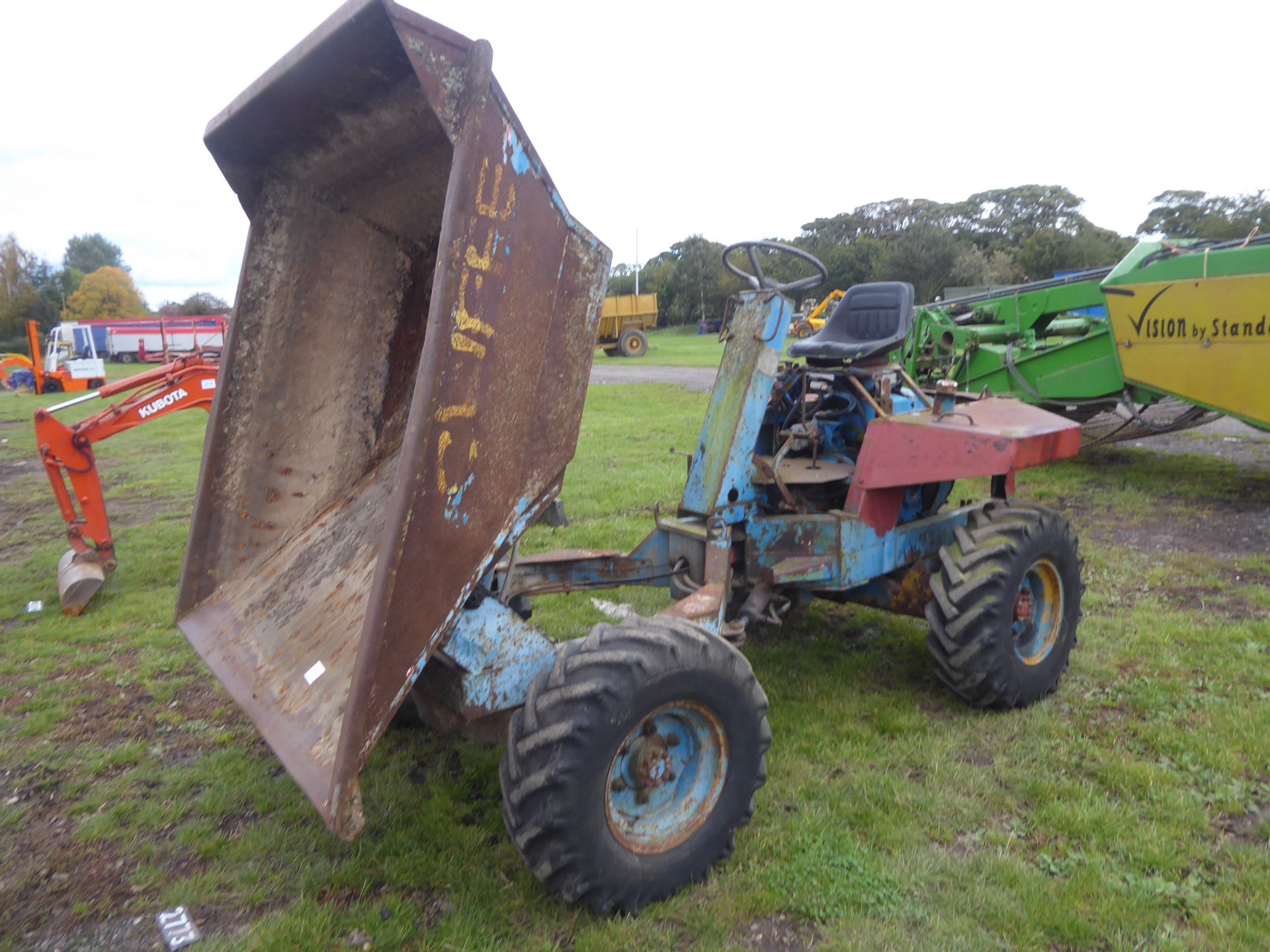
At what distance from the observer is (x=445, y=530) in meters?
2.24

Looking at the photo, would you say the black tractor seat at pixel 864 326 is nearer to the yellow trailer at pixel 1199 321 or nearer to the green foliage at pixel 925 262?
the yellow trailer at pixel 1199 321

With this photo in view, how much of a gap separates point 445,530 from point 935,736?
2.37 m

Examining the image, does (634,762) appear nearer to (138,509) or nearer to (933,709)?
(933,709)

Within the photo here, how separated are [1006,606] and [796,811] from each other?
130 cm

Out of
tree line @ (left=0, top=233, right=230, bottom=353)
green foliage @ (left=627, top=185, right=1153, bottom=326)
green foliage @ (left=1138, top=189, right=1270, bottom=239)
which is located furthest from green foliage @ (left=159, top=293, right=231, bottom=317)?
green foliage @ (left=1138, top=189, right=1270, bottom=239)

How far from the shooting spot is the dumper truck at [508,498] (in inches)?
87.6

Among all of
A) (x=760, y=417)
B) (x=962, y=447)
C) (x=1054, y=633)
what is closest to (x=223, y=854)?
→ (x=760, y=417)

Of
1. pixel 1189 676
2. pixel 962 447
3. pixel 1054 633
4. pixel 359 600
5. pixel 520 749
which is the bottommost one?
pixel 1189 676

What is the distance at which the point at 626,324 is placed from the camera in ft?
98.6

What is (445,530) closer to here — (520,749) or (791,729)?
(520,749)

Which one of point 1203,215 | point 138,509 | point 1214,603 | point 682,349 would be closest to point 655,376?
point 682,349

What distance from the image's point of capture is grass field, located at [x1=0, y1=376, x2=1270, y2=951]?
8.13 feet

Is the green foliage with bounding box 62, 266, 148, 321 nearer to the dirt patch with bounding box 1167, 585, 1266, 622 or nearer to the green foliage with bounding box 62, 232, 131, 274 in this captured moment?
the green foliage with bounding box 62, 232, 131, 274

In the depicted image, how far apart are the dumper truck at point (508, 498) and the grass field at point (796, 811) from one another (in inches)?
11.9
